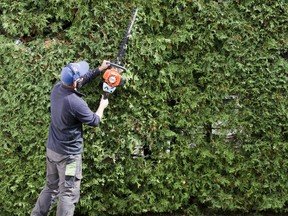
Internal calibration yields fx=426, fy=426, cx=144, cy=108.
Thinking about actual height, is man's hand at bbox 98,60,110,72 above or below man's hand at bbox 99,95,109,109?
above

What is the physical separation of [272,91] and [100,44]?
2136 millimetres

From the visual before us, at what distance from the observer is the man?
429 centimetres

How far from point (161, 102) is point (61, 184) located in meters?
1.51

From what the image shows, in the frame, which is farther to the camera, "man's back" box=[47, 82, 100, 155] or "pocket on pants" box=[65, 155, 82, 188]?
"pocket on pants" box=[65, 155, 82, 188]

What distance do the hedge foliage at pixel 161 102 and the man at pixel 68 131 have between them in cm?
43

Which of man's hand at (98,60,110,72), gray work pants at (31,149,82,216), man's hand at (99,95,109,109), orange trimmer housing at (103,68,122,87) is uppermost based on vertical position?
man's hand at (98,60,110,72)

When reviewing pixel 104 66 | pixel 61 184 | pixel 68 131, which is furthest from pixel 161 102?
pixel 61 184

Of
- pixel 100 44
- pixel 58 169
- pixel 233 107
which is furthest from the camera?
pixel 233 107

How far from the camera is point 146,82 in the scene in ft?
16.5

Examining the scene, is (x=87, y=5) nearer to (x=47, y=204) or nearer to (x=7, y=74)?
(x=7, y=74)

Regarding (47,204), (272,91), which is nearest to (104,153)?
(47,204)

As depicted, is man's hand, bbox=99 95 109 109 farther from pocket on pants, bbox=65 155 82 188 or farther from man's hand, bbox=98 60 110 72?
pocket on pants, bbox=65 155 82 188

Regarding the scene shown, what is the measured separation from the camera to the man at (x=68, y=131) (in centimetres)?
429

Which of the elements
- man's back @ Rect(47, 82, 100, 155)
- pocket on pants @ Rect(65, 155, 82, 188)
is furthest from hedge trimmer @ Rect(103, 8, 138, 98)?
pocket on pants @ Rect(65, 155, 82, 188)
